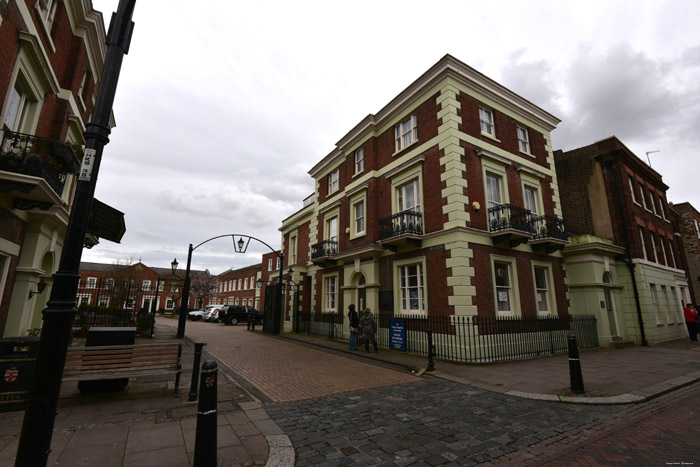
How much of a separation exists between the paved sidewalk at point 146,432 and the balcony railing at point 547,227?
41.3 ft

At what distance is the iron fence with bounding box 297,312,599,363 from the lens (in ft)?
34.9

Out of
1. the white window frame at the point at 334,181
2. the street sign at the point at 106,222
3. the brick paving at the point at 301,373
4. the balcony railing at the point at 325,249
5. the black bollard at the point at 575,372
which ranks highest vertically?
the white window frame at the point at 334,181

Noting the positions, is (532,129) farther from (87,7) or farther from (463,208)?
(87,7)

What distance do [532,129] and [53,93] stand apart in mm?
18975

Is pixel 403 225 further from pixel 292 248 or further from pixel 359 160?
pixel 292 248

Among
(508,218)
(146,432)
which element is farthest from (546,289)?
(146,432)

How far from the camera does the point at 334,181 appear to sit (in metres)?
20.3

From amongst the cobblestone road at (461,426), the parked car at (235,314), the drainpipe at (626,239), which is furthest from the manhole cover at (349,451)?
the parked car at (235,314)

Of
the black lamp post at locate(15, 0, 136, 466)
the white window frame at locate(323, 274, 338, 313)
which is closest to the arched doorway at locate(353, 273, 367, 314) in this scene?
the white window frame at locate(323, 274, 338, 313)

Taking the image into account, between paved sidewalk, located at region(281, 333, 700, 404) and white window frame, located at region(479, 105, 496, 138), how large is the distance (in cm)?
937

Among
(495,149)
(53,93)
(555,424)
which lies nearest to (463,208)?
(495,149)

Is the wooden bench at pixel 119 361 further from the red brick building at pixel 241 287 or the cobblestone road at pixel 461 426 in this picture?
the red brick building at pixel 241 287

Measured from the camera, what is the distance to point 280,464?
367 cm

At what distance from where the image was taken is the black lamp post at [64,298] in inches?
98.4
